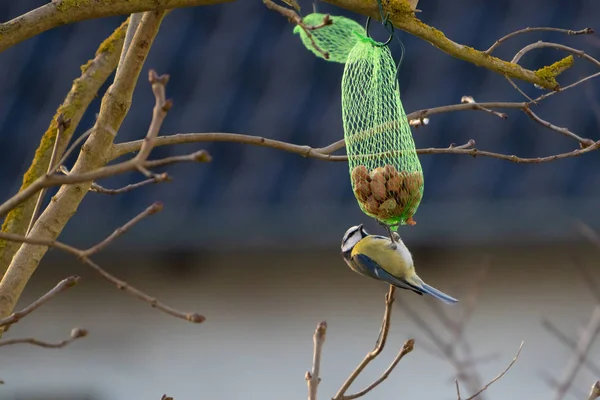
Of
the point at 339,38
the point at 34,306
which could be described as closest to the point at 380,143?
the point at 339,38

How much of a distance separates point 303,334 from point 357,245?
1780 millimetres

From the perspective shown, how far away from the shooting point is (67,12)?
6.26ft

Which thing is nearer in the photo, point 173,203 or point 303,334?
point 173,203

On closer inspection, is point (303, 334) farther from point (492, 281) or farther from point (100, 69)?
point (100, 69)

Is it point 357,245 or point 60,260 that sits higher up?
point 60,260

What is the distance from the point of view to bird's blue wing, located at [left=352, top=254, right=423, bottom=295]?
2760 millimetres

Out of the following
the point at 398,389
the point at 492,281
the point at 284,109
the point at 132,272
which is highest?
the point at 284,109

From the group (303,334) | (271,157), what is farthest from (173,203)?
(303,334)

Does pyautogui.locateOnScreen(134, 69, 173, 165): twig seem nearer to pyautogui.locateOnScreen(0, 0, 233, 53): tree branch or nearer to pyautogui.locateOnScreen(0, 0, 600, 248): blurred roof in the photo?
pyautogui.locateOnScreen(0, 0, 233, 53): tree branch

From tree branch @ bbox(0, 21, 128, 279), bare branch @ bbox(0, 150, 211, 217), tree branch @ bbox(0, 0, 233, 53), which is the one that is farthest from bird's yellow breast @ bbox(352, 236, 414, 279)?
bare branch @ bbox(0, 150, 211, 217)

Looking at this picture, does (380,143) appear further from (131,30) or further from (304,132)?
(304,132)

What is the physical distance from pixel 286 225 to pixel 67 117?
2079mm

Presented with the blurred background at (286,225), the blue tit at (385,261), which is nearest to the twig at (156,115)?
the blue tit at (385,261)

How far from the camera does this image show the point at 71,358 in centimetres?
488
